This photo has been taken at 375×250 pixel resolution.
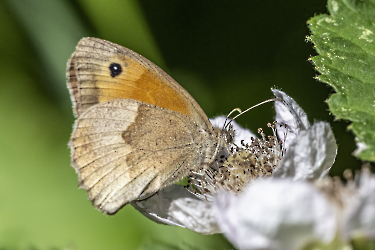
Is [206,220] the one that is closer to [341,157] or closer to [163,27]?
[341,157]

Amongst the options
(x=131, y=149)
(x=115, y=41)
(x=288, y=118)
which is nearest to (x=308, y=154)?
(x=288, y=118)

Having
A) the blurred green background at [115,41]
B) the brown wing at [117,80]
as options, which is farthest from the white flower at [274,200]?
the blurred green background at [115,41]

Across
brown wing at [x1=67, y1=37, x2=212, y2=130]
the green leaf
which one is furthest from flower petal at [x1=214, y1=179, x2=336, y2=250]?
brown wing at [x1=67, y1=37, x2=212, y2=130]

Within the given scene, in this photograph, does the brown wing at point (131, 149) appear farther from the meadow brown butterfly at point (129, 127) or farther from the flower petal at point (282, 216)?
the flower petal at point (282, 216)

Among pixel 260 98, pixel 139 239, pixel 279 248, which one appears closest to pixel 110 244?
pixel 139 239

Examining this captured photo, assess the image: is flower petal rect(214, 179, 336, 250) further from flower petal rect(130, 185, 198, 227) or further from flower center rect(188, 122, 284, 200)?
flower center rect(188, 122, 284, 200)

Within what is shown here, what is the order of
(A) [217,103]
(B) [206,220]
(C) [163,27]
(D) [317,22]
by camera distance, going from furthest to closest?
(C) [163,27], (A) [217,103], (D) [317,22], (B) [206,220]

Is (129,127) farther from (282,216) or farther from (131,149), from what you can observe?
(282,216)
